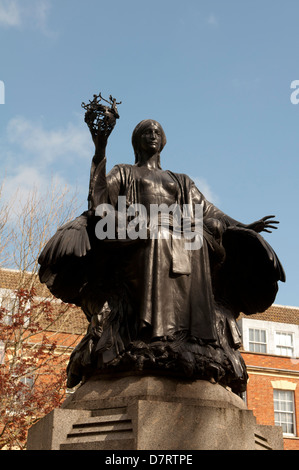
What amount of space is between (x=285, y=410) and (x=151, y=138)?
79.2 feet

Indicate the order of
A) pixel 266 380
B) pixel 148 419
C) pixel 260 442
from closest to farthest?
1. pixel 148 419
2. pixel 260 442
3. pixel 266 380

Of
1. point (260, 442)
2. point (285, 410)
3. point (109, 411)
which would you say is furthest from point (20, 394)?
point (285, 410)

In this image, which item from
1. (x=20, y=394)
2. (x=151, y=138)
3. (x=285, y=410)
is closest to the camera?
(x=151, y=138)

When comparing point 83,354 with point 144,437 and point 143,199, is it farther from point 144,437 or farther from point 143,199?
point 143,199

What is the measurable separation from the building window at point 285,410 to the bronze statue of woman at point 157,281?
75.3 ft

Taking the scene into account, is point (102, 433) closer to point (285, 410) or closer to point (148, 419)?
point (148, 419)

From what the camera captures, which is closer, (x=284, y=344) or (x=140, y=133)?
(x=140, y=133)

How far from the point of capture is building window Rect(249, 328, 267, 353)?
32125 mm

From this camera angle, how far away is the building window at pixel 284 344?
3241 centimetres

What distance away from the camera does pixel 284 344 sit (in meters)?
32.5

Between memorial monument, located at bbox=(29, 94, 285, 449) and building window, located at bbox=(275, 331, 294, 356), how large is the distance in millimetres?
25765

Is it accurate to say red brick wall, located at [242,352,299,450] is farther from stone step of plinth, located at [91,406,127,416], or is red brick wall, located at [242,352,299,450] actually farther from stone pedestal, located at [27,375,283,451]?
stone step of plinth, located at [91,406,127,416]

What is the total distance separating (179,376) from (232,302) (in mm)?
1603

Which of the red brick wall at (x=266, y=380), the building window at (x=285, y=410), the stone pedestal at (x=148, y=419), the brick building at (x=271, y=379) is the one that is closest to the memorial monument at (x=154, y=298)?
the stone pedestal at (x=148, y=419)
